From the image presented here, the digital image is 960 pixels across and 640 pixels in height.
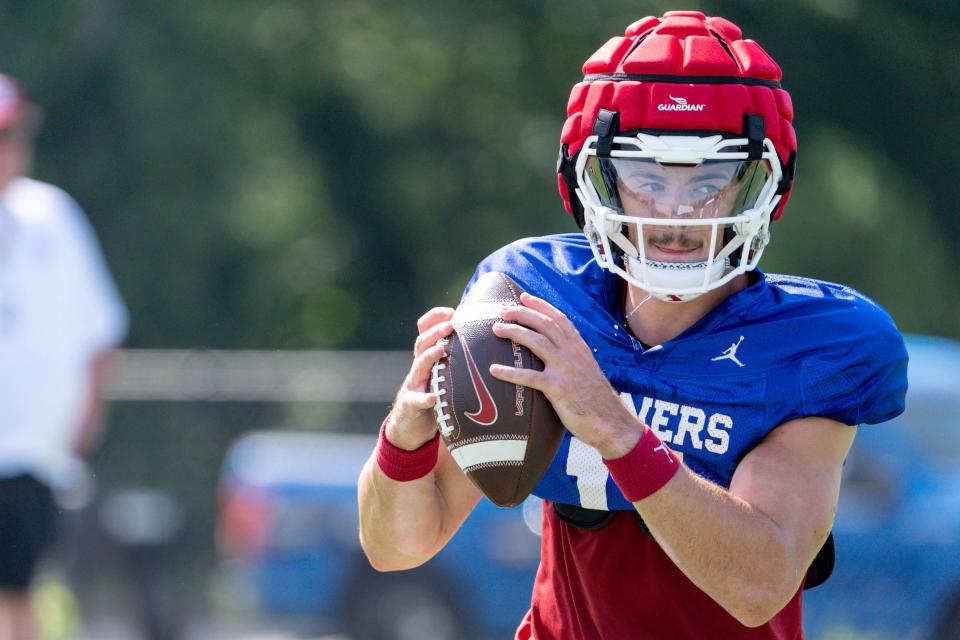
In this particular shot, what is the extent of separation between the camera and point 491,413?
2299 mm

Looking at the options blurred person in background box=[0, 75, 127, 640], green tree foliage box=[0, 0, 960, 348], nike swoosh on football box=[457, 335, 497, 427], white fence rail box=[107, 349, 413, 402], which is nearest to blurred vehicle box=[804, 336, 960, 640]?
white fence rail box=[107, 349, 413, 402]

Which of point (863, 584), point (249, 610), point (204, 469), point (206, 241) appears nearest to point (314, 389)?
point (204, 469)

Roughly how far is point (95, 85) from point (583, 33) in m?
3.90

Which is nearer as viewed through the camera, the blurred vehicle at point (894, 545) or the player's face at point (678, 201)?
the player's face at point (678, 201)

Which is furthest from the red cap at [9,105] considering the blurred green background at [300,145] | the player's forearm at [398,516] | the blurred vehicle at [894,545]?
the blurred green background at [300,145]

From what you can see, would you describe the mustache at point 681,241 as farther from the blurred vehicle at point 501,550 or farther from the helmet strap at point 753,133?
the blurred vehicle at point 501,550

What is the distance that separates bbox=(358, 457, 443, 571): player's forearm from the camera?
2.54 m

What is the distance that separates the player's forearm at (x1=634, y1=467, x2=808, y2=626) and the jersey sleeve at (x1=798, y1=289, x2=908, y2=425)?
247 millimetres

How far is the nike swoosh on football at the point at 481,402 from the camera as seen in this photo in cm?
229

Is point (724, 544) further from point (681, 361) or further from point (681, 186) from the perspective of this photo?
point (681, 186)

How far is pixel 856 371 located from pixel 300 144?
424 inches

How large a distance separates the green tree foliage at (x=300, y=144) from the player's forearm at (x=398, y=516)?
8.51m

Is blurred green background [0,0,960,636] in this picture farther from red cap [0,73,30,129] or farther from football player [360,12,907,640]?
football player [360,12,907,640]

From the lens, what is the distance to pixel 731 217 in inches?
97.3
